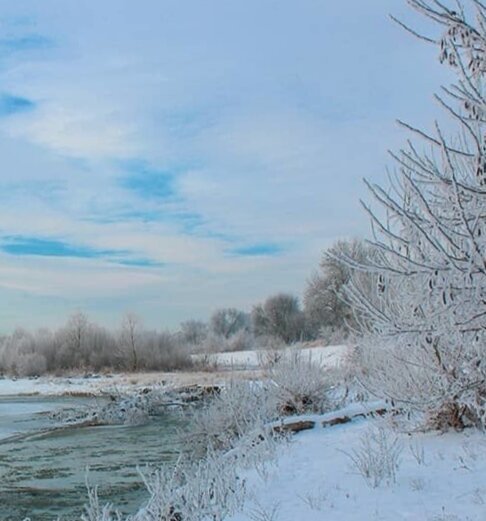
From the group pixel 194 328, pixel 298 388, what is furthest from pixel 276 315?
pixel 298 388

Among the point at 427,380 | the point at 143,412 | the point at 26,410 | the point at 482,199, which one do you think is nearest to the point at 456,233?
the point at 482,199

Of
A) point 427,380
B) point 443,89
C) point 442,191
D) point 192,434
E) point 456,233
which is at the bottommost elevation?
point 192,434

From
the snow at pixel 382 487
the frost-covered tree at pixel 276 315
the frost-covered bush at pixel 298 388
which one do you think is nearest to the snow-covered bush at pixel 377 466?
the snow at pixel 382 487

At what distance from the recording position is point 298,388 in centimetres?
A: 1667

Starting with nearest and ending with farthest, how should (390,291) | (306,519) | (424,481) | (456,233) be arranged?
(456,233) < (306,519) < (424,481) < (390,291)

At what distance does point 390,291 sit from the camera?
1175 cm

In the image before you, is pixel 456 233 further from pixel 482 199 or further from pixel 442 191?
pixel 442 191

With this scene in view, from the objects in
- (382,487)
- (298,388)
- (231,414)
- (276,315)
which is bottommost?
(382,487)

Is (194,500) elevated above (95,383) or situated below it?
below

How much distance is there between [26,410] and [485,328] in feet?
87.4

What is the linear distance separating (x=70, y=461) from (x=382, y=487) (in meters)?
9.81

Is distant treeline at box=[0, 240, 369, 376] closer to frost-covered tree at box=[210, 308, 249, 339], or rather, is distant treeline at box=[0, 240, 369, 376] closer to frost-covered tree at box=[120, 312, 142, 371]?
frost-covered tree at box=[120, 312, 142, 371]

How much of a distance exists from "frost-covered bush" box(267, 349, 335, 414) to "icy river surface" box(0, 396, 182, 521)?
102 inches

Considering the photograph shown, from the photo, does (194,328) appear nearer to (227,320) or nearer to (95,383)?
(227,320)
